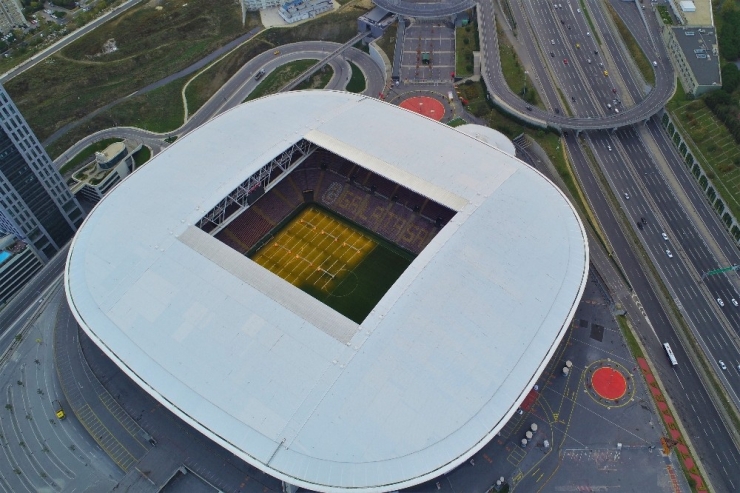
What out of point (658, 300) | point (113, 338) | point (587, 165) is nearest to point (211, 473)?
point (113, 338)

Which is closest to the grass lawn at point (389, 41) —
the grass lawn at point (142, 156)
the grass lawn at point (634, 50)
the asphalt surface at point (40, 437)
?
the grass lawn at point (634, 50)

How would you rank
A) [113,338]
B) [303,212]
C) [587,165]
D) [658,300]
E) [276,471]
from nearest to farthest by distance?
[276,471]
[113,338]
[658,300]
[303,212]
[587,165]

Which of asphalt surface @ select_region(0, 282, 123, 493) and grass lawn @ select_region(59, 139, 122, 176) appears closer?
asphalt surface @ select_region(0, 282, 123, 493)

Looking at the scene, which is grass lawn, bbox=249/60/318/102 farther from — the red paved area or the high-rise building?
the red paved area

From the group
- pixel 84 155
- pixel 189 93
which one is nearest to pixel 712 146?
pixel 189 93

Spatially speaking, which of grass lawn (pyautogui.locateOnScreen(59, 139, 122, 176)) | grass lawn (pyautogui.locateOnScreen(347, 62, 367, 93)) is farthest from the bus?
grass lawn (pyautogui.locateOnScreen(59, 139, 122, 176))

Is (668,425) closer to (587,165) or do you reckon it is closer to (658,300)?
(658,300)

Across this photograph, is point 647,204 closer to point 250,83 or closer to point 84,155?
point 250,83
